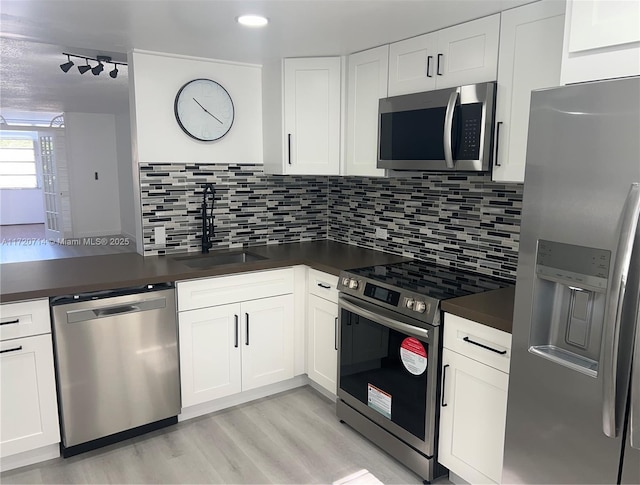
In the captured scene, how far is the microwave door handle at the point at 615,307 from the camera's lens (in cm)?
131

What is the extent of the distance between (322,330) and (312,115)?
4.79ft

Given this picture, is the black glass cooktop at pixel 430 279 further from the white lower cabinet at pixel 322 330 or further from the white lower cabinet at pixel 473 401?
A: the white lower cabinet at pixel 322 330

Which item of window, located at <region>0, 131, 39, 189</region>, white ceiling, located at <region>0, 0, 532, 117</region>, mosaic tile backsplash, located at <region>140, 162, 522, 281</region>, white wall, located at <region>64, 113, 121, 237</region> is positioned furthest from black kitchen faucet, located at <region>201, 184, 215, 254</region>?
window, located at <region>0, 131, 39, 189</region>

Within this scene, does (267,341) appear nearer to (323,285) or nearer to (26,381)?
(323,285)

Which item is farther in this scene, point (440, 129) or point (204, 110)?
point (204, 110)

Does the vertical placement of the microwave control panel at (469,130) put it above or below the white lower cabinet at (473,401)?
Result: above

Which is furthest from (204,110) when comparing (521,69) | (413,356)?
(413,356)

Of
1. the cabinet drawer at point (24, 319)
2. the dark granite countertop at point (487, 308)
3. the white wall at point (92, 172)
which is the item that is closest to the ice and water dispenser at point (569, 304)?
the dark granite countertop at point (487, 308)

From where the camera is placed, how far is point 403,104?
265cm

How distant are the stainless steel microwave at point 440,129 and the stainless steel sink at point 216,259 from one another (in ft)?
3.92

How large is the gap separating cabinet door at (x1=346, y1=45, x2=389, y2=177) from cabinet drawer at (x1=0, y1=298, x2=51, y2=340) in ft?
6.46

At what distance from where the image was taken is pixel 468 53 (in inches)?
91.9

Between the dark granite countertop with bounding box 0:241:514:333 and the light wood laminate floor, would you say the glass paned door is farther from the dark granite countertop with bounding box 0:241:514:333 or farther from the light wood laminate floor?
the light wood laminate floor

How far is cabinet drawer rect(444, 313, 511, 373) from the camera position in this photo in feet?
6.21
